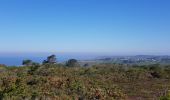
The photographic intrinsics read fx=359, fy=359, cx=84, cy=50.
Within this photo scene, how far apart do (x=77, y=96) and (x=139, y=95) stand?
6.07 m

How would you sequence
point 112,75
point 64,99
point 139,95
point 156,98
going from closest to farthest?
point 64,99
point 156,98
point 139,95
point 112,75

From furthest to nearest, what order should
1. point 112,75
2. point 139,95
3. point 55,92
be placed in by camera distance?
point 112,75, point 139,95, point 55,92

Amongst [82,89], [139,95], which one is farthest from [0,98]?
[139,95]

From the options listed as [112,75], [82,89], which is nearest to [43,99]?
[82,89]

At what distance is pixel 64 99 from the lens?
16891mm

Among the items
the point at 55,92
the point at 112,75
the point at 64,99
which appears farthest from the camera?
the point at 112,75

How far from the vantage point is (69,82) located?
22891 mm

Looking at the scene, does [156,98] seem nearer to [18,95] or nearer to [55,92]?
[55,92]

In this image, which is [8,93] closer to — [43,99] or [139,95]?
[43,99]

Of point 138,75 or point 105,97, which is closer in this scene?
point 105,97

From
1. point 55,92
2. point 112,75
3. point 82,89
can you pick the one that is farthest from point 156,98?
point 112,75

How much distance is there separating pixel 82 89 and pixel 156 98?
434 cm

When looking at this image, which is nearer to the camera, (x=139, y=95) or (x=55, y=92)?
(x=55, y=92)

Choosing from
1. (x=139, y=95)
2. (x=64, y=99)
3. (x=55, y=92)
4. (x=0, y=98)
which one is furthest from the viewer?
(x=139, y=95)
